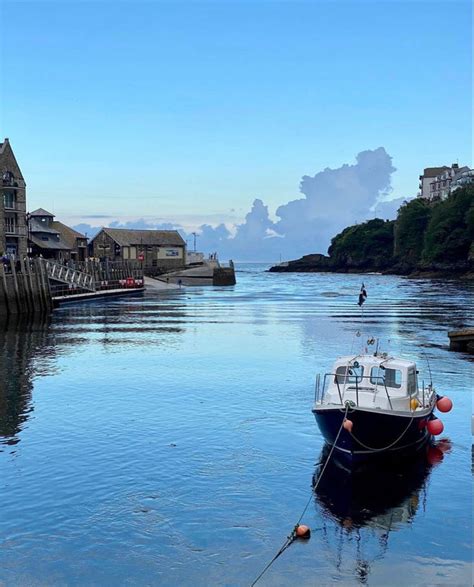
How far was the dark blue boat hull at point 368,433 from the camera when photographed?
20750 mm

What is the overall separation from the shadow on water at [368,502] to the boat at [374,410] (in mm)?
499

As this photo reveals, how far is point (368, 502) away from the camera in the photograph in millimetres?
18828

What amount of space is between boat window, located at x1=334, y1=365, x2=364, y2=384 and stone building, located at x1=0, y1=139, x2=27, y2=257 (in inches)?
3222

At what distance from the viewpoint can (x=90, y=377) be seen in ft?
123

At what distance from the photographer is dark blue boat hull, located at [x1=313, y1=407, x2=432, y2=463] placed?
68.1 ft

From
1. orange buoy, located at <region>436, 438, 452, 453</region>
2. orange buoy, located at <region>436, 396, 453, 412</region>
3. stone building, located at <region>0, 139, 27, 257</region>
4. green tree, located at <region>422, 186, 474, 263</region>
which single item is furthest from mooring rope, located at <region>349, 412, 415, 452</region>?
green tree, located at <region>422, 186, 474, 263</region>

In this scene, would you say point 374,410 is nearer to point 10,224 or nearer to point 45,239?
point 10,224

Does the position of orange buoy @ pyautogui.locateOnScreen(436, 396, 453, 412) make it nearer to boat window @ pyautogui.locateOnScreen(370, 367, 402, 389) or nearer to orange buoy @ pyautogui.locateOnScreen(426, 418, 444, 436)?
orange buoy @ pyautogui.locateOnScreen(426, 418, 444, 436)

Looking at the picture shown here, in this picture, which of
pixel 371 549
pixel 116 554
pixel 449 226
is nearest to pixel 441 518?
pixel 371 549

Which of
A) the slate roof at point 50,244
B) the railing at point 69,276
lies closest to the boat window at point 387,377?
the railing at point 69,276

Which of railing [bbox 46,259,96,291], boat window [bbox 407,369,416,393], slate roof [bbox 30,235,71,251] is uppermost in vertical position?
slate roof [bbox 30,235,71,251]

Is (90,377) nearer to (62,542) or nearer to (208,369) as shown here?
(208,369)

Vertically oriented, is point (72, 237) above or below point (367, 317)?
above

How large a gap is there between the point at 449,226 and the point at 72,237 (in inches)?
3842
